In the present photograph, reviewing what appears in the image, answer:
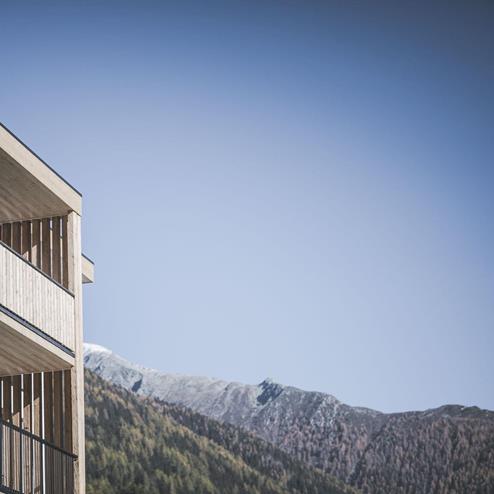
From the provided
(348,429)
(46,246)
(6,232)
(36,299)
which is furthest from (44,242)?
(348,429)

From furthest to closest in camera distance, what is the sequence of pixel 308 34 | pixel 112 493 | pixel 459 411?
pixel 459 411 < pixel 308 34 < pixel 112 493

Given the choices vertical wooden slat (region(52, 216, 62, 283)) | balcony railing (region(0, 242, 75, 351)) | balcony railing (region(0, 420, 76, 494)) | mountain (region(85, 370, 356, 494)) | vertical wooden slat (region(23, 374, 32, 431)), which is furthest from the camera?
mountain (region(85, 370, 356, 494))

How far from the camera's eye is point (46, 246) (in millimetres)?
18516

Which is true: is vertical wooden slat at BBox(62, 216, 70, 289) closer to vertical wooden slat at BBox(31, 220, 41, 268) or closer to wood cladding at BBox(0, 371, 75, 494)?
vertical wooden slat at BBox(31, 220, 41, 268)

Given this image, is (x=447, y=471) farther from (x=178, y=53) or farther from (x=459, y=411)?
(x=178, y=53)

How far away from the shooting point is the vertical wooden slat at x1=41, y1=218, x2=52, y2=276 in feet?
60.5

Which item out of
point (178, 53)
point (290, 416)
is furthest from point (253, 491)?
point (178, 53)

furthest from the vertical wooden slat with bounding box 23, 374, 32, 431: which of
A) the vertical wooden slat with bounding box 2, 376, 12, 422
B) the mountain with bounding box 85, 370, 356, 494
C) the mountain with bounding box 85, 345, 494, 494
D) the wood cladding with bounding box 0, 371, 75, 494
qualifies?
the mountain with bounding box 85, 345, 494, 494

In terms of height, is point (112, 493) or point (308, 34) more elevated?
point (308, 34)

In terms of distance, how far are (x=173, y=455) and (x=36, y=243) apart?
22.7 m

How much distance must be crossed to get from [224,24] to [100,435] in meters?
15.2

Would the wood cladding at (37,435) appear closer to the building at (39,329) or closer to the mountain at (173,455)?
the building at (39,329)

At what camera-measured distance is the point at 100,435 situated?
38.1 m

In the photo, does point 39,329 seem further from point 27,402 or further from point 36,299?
point 27,402
